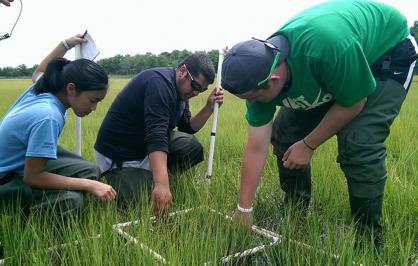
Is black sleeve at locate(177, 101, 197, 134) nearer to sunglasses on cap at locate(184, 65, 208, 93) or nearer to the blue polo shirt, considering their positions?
sunglasses on cap at locate(184, 65, 208, 93)

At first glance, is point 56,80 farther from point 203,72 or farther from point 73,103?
point 203,72

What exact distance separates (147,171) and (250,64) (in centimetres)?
137

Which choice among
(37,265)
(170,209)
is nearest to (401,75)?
(170,209)

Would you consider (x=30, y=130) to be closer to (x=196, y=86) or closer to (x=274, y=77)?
(x=196, y=86)

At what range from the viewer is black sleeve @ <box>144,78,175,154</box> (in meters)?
2.20

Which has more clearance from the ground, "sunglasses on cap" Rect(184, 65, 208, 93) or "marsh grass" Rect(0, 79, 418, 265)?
"sunglasses on cap" Rect(184, 65, 208, 93)

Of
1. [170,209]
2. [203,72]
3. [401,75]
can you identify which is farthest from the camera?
[203,72]

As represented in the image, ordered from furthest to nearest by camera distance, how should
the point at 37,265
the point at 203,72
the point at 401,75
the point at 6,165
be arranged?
the point at 203,72, the point at 6,165, the point at 401,75, the point at 37,265

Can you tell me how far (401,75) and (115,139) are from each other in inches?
65.0

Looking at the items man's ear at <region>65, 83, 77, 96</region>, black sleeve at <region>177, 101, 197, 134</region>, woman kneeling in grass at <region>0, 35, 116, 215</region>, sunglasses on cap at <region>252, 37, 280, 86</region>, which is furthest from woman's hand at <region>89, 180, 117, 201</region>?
black sleeve at <region>177, 101, 197, 134</region>

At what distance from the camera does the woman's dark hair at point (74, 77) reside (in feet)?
6.46

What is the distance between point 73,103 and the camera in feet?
6.64

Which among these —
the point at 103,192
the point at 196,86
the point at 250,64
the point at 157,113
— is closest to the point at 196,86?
the point at 196,86

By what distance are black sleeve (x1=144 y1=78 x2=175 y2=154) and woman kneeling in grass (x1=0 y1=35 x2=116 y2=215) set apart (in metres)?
0.32
